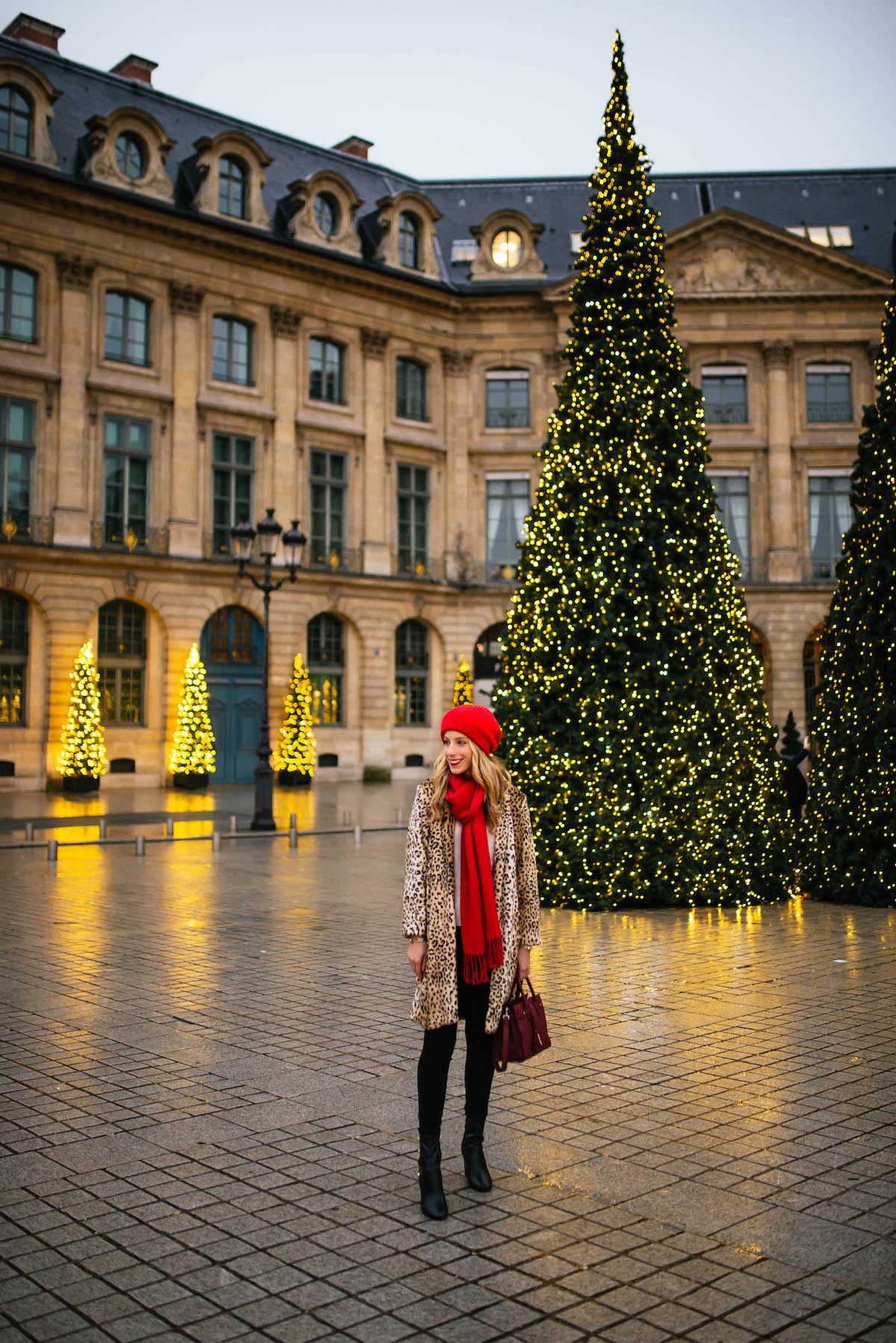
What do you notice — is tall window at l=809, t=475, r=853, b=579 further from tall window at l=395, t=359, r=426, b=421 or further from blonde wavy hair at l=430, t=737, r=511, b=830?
blonde wavy hair at l=430, t=737, r=511, b=830

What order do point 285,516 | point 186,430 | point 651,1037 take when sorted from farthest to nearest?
point 285,516, point 186,430, point 651,1037

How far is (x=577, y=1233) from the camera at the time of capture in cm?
457

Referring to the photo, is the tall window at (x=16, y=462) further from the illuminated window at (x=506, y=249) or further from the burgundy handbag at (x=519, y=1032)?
the burgundy handbag at (x=519, y=1032)

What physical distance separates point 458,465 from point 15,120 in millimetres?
16788

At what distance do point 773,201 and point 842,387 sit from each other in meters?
8.21

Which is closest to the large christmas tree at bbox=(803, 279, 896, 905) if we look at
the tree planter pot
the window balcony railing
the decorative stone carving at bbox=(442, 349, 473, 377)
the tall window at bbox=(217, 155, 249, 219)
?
the tree planter pot

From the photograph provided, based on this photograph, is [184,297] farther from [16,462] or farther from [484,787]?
[484,787]

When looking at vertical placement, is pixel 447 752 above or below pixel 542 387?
below

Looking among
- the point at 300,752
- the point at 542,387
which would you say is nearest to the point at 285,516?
the point at 300,752

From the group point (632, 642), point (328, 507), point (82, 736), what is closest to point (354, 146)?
point (328, 507)

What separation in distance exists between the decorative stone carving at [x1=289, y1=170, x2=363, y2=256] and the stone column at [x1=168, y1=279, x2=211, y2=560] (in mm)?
4613

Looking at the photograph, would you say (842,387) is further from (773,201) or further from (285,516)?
(285,516)

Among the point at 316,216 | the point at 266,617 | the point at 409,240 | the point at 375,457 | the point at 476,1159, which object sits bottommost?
the point at 476,1159

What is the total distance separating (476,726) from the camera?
200 inches
